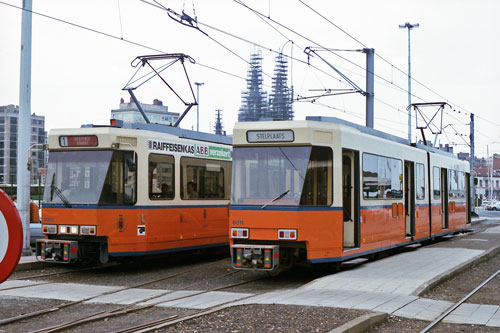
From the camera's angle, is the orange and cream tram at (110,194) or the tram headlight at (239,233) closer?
the tram headlight at (239,233)

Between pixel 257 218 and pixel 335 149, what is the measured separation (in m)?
1.98

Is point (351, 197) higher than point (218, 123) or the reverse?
the reverse

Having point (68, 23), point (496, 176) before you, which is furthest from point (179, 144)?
point (496, 176)

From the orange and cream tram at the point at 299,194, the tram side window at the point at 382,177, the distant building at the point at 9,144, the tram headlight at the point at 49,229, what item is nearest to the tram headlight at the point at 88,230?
the tram headlight at the point at 49,229

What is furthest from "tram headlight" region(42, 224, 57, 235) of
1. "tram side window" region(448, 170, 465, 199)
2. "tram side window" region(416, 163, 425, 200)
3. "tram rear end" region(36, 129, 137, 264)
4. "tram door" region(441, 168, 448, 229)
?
"tram side window" region(448, 170, 465, 199)

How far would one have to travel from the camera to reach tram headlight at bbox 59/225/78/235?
13.5 m

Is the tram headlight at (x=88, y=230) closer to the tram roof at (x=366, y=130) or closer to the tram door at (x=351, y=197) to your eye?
the tram roof at (x=366, y=130)

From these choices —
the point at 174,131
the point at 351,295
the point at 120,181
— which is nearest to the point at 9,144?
the point at 174,131

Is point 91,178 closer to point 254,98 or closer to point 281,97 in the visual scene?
point 281,97

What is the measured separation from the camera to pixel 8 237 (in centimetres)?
518

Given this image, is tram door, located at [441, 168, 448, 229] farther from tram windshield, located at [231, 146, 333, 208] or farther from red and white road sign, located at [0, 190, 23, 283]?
red and white road sign, located at [0, 190, 23, 283]

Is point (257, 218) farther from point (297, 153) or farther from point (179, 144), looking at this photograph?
point (179, 144)

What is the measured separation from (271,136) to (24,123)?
22.3 feet

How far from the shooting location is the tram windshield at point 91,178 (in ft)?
44.2
